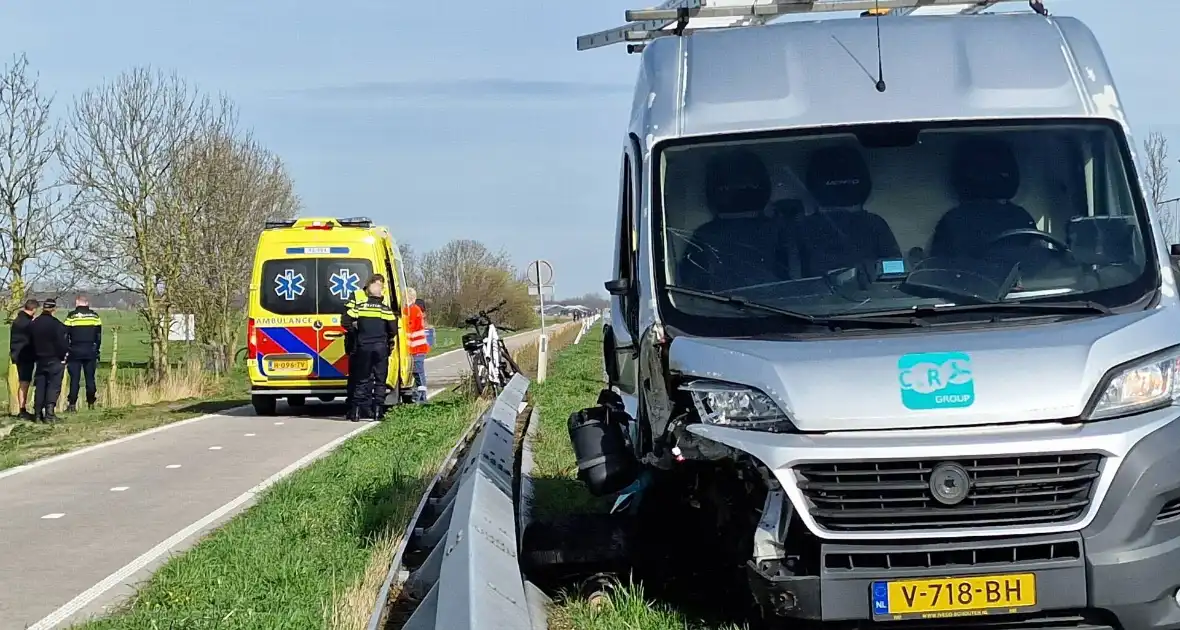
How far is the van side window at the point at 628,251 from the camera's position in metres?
6.72

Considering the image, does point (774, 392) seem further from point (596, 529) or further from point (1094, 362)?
point (596, 529)

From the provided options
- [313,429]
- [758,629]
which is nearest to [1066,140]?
[758,629]

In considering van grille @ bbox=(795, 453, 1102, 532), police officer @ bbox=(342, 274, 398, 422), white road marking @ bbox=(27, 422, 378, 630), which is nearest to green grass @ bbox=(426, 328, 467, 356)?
police officer @ bbox=(342, 274, 398, 422)

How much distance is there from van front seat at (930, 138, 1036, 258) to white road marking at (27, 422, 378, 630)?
4760 millimetres

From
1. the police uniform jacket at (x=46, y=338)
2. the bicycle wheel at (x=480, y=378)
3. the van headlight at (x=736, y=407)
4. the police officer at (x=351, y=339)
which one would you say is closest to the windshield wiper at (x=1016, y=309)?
the van headlight at (x=736, y=407)

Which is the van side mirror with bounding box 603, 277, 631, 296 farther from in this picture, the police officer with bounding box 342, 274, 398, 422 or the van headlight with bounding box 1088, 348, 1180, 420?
the police officer with bounding box 342, 274, 398, 422

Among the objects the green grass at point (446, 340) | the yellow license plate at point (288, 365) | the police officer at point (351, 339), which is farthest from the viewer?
the green grass at point (446, 340)

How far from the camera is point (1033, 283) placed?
19.4 feet

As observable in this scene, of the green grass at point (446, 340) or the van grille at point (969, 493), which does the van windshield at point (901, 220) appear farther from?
the green grass at point (446, 340)

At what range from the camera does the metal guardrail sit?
514 cm

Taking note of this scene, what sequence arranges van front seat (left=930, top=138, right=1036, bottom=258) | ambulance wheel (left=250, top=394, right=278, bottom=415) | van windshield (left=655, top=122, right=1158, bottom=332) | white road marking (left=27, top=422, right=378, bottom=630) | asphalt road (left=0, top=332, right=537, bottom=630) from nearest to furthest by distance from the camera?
1. van windshield (left=655, top=122, right=1158, bottom=332)
2. van front seat (left=930, top=138, right=1036, bottom=258)
3. white road marking (left=27, top=422, right=378, bottom=630)
4. asphalt road (left=0, top=332, right=537, bottom=630)
5. ambulance wheel (left=250, top=394, right=278, bottom=415)

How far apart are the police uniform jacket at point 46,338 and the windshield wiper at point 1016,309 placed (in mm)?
17614

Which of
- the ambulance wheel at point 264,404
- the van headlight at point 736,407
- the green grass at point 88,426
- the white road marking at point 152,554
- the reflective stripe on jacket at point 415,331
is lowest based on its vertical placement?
the white road marking at point 152,554

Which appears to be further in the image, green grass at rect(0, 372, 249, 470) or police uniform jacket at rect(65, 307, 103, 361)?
police uniform jacket at rect(65, 307, 103, 361)
